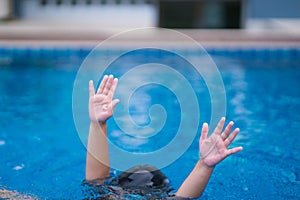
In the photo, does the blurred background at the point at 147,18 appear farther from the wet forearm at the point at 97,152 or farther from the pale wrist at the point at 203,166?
the pale wrist at the point at 203,166

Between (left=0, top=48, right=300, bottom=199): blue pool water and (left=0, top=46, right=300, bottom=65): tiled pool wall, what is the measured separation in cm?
1

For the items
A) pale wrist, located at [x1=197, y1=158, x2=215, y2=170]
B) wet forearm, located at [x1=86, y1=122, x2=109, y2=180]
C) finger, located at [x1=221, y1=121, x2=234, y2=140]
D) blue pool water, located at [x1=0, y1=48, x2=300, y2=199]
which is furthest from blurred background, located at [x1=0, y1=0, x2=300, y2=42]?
finger, located at [x1=221, y1=121, x2=234, y2=140]

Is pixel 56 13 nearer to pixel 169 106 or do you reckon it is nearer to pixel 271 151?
pixel 169 106

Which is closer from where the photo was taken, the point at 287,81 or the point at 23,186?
the point at 23,186

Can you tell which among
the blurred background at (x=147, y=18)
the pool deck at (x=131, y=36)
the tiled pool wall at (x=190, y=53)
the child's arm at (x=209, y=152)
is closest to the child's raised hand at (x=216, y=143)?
the child's arm at (x=209, y=152)

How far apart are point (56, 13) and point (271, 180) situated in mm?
8514

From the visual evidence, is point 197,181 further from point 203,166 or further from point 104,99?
point 104,99

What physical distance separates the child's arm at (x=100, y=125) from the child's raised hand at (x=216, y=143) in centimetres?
43

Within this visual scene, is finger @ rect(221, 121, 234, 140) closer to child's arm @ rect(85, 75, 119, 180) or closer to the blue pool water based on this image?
child's arm @ rect(85, 75, 119, 180)

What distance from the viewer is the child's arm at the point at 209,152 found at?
235 cm

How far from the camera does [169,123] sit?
17.2 feet

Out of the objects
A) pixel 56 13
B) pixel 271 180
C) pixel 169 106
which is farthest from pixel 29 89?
pixel 56 13

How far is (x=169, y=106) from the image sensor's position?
5801 mm

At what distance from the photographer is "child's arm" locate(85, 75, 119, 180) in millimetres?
2588
